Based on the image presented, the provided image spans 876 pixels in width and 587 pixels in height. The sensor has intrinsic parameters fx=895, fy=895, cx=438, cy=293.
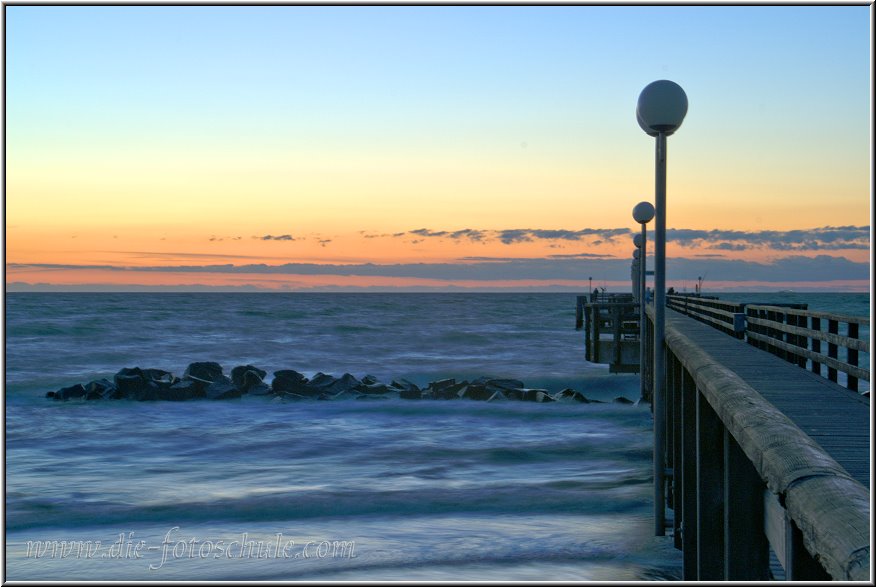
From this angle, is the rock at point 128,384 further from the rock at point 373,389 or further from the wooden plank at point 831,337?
the wooden plank at point 831,337

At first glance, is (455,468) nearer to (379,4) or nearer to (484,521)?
(484,521)

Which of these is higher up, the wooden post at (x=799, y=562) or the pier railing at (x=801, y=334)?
the pier railing at (x=801, y=334)

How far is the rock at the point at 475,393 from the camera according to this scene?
31.3m

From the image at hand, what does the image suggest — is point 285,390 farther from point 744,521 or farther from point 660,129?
point 744,521

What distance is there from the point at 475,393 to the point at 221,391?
8.94 m

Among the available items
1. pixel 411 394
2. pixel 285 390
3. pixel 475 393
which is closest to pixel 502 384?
pixel 475 393

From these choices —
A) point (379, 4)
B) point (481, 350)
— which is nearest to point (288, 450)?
point (379, 4)

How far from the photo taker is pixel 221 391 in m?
31.5

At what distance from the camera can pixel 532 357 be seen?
2174 inches

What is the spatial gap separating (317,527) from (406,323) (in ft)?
271

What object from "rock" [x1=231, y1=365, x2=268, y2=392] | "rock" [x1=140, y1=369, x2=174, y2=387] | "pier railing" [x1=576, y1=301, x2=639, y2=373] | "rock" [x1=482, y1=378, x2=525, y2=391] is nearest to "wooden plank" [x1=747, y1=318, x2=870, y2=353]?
"pier railing" [x1=576, y1=301, x2=639, y2=373]

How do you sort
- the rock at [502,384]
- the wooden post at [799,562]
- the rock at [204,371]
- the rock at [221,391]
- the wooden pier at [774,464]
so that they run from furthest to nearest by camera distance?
the rock at [204,371], the rock at [502,384], the rock at [221,391], the wooden post at [799,562], the wooden pier at [774,464]

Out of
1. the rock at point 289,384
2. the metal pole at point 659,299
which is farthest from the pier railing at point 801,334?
the rock at point 289,384

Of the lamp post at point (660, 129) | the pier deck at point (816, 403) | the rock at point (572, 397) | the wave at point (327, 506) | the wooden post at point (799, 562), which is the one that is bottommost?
the rock at point (572, 397)
